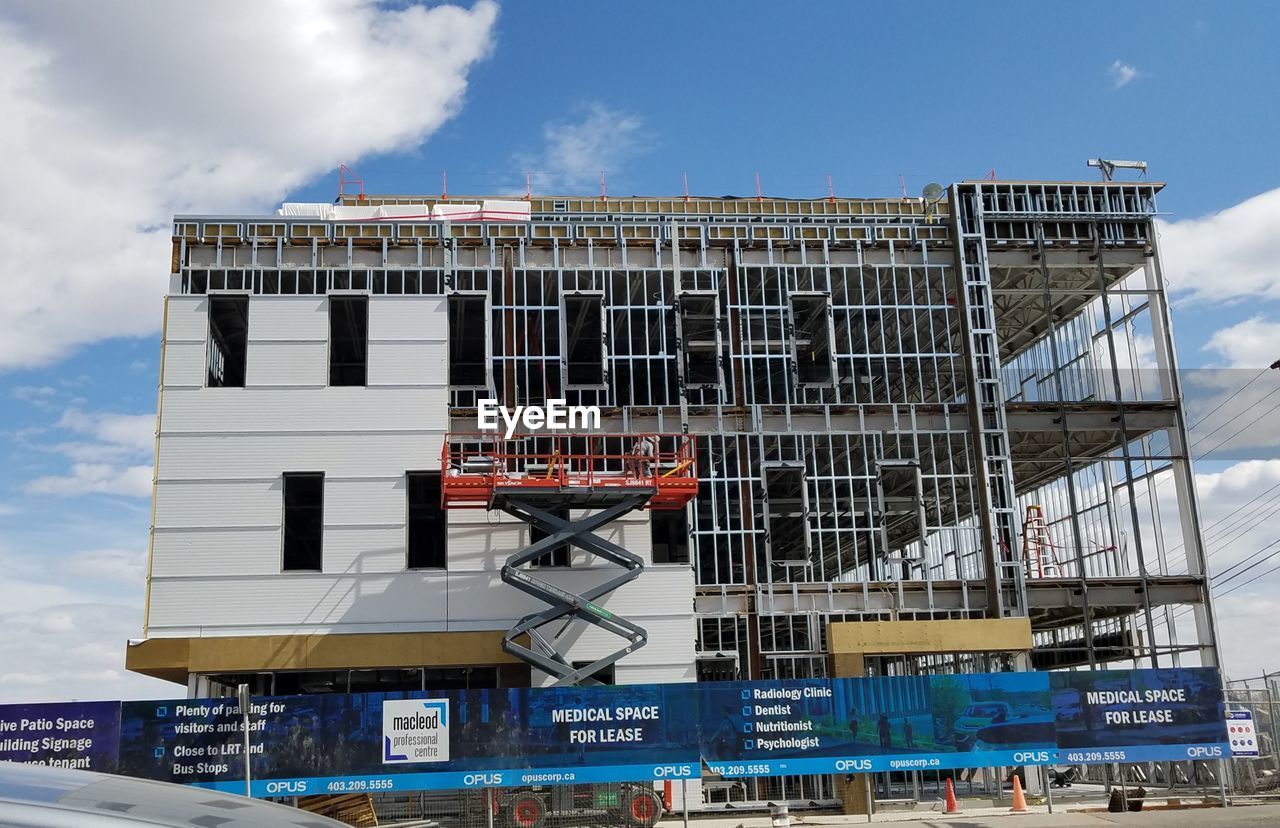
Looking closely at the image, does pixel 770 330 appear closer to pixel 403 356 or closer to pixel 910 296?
pixel 910 296

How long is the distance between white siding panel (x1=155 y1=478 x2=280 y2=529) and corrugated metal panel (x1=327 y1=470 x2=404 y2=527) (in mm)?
1378

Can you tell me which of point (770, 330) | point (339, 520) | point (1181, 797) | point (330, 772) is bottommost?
point (1181, 797)

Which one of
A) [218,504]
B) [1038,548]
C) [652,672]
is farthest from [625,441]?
[1038,548]

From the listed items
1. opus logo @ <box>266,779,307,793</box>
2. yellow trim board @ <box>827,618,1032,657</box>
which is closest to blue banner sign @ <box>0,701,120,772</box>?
opus logo @ <box>266,779,307,793</box>

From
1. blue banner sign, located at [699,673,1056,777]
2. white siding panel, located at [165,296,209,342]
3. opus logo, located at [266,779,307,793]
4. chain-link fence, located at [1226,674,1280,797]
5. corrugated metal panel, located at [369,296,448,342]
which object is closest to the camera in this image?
opus logo, located at [266,779,307,793]

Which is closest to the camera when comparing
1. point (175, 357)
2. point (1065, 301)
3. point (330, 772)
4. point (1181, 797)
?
point (330, 772)

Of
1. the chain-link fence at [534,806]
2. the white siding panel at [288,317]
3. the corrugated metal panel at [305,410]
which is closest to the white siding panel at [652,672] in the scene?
the corrugated metal panel at [305,410]

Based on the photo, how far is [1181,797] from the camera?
2645 centimetres

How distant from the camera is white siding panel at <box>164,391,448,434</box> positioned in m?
31.1

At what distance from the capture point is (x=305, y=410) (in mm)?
31344

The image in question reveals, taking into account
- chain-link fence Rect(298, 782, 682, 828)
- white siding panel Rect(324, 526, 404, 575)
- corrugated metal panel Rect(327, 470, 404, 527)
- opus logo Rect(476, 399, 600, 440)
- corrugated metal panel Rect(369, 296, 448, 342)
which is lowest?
chain-link fence Rect(298, 782, 682, 828)

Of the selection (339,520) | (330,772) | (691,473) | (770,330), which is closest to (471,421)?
(339,520)

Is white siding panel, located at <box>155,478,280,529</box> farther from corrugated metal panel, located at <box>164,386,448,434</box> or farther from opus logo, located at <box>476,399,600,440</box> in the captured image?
opus logo, located at <box>476,399,600,440</box>

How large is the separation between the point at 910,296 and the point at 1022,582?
30.0 ft
